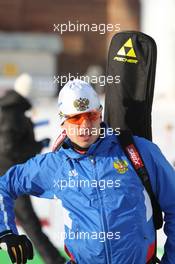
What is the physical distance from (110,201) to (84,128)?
1.13ft

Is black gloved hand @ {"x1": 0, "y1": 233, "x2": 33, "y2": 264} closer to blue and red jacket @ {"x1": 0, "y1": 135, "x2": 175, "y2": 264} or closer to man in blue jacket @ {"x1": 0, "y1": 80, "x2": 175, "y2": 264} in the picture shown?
man in blue jacket @ {"x1": 0, "y1": 80, "x2": 175, "y2": 264}

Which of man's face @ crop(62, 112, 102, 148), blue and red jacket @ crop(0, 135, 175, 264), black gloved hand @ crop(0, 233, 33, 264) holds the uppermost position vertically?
man's face @ crop(62, 112, 102, 148)

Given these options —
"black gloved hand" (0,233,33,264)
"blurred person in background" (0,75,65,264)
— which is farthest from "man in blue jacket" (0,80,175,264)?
"blurred person in background" (0,75,65,264)

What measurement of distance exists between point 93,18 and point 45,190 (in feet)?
55.4

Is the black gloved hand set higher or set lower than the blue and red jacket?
lower

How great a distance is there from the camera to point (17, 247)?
3.80 meters

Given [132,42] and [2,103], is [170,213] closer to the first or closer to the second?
[132,42]

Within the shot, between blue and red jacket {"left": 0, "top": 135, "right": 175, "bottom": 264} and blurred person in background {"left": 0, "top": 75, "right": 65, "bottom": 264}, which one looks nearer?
blue and red jacket {"left": 0, "top": 135, "right": 175, "bottom": 264}

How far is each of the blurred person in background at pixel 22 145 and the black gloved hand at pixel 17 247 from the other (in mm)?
2550

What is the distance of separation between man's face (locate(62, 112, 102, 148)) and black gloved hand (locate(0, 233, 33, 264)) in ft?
1.70

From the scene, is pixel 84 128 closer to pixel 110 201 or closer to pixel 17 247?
pixel 110 201

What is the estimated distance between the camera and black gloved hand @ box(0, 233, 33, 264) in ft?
12.5

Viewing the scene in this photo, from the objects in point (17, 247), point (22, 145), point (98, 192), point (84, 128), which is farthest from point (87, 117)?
point (22, 145)

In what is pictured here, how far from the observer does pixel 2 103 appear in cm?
642
